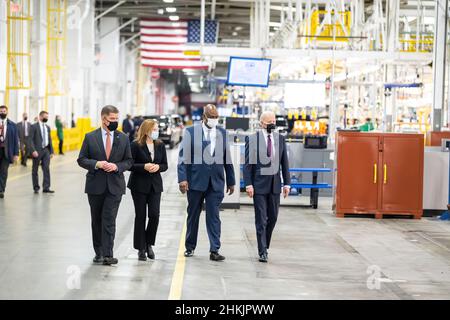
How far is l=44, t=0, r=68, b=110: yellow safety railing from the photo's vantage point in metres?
37.9

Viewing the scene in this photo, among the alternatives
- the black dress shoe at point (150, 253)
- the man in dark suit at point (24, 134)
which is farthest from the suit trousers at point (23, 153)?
the black dress shoe at point (150, 253)

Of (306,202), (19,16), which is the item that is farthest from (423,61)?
(19,16)

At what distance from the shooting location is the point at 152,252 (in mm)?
10914

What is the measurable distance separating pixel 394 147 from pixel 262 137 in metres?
6.20

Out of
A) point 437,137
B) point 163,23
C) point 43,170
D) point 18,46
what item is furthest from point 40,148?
point 163,23

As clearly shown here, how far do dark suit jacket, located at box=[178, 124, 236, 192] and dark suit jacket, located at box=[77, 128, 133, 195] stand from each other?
0.75 metres

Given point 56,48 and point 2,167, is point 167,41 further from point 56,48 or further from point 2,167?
point 2,167

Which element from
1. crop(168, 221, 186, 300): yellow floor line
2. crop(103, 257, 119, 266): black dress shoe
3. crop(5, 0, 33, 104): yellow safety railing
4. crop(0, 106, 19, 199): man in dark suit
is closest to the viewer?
crop(168, 221, 186, 300): yellow floor line

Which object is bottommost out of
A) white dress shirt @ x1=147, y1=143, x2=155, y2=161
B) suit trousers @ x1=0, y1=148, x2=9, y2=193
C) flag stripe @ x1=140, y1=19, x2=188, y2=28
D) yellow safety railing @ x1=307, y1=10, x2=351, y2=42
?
suit trousers @ x1=0, y1=148, x2=9, y2=193

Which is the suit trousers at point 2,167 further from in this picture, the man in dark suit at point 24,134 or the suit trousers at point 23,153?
the suit trousers at point 23,153

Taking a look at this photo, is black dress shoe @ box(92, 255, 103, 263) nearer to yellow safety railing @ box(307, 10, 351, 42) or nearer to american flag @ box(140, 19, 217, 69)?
yellow safety railing @ box(307, 10, 351, 42)

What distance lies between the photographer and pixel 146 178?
1062 centimetres

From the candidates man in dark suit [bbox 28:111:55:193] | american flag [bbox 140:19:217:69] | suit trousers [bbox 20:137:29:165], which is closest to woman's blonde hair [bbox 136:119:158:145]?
man in dark suit [bbox 28:111:55:193]
